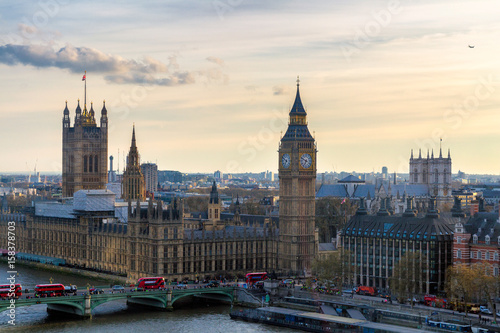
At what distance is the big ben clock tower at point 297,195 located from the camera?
142875mm

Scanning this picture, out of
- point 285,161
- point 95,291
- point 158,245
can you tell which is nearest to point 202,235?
point 158,245

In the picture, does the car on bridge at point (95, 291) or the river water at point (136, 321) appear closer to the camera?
the river water at point (136, 321)

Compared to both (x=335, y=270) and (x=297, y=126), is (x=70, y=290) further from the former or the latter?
(x=297, y=126)

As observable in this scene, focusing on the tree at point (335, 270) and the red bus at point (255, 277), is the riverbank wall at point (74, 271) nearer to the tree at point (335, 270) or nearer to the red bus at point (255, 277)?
the red bus at point (255, 277)

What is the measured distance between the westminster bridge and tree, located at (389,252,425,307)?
60.1 feet

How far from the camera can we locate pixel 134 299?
122m

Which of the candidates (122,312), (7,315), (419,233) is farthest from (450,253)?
(7,315)

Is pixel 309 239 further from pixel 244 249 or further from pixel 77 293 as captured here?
pixel 77 293

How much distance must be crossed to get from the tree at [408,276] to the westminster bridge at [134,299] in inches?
721

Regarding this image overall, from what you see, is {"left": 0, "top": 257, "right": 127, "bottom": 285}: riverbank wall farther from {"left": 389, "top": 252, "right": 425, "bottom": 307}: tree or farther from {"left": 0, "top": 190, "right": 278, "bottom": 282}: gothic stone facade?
{"left": 389, "top": 252, "right": 425, "bottom": 307}: tree

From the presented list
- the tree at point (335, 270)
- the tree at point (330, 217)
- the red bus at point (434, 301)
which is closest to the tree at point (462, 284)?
the red bus at point (434, 301)

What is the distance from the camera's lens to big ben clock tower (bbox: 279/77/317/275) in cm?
14288

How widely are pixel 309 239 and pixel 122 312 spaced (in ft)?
124

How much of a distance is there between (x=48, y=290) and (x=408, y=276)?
139ft
